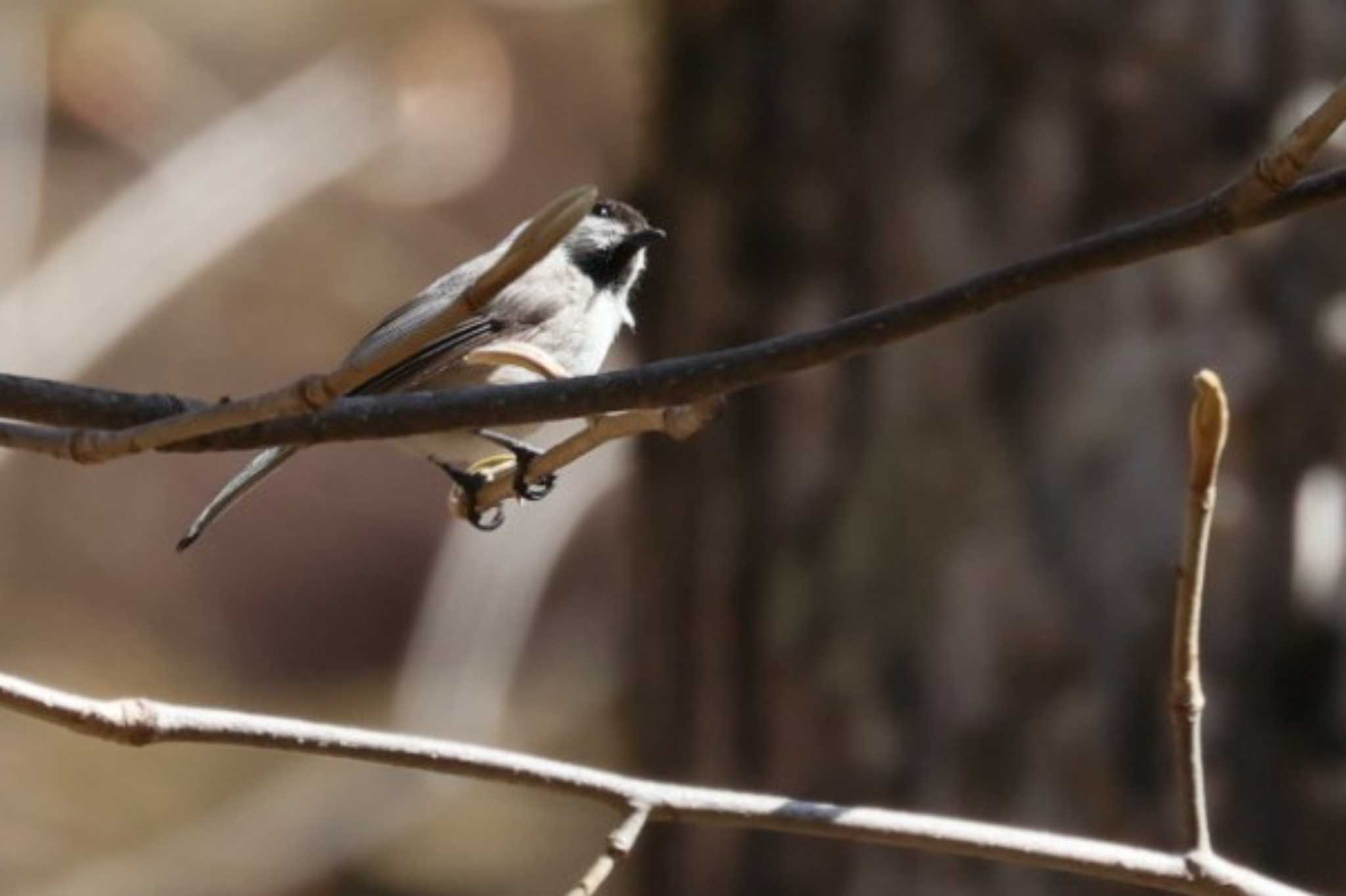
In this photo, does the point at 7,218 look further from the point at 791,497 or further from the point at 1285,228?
the point at 1285,228

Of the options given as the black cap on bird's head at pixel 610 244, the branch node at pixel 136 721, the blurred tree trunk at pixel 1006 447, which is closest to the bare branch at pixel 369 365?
the branch node at pixel 136 721

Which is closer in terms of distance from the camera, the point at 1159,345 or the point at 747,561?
the point at 1159,345

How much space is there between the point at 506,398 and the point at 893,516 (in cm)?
273

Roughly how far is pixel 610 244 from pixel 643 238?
5.7 inches

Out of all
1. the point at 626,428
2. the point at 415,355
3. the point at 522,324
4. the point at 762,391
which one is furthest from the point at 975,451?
the point at 626,428

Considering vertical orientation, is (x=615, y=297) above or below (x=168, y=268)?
below

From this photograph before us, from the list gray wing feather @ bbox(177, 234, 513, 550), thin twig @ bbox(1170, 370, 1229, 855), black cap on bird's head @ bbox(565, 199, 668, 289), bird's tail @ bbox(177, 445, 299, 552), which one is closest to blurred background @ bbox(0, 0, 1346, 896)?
black cap on bird's head @ bbox(565, 199, 668, 289)

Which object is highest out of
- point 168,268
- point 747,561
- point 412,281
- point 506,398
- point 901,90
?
point 412,281

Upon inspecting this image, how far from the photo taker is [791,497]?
4141mm

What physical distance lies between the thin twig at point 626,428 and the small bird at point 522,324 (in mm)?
1304

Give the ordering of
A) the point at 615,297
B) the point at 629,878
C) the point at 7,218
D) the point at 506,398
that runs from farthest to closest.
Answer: the point at 7,218
the point at 629,878
the point at 615,297
the point at 506,398

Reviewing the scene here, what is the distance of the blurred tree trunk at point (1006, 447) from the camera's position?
152 inches

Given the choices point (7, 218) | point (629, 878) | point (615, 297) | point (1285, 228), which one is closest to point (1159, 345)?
point (1285, 228)

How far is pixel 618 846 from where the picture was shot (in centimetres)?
160
